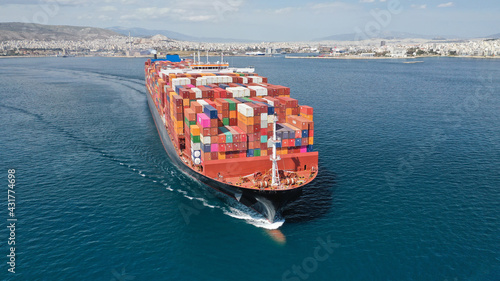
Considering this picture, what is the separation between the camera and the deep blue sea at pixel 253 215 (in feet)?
97.2

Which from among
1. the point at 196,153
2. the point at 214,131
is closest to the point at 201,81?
the point at 196,153

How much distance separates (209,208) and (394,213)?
22118 mm

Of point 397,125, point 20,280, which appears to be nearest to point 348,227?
point 20,280

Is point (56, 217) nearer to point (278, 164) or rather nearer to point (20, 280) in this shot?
point (20, 280)

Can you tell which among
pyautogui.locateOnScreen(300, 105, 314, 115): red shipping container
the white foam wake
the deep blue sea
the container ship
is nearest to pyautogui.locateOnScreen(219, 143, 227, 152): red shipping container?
the container ship

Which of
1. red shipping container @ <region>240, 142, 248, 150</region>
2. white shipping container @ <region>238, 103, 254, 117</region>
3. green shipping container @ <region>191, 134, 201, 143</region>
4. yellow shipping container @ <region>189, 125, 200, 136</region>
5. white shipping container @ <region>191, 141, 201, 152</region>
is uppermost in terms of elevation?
white shipping container @ <region>238, 103, 254, 117</region>

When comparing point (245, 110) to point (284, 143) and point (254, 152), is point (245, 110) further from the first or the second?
point (284, 143)

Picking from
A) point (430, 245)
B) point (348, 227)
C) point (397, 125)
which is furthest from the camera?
point (397, 125)

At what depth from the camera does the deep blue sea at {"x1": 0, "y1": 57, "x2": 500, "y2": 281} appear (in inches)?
1167

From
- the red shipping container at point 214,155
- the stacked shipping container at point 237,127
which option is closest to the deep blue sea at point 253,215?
the red shipping container at point 214,155

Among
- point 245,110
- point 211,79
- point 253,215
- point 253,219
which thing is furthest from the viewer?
point 211,79

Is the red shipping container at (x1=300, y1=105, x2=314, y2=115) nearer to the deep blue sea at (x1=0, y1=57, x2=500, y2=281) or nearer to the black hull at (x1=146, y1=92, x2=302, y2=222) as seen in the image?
the deep blue sea at (x1=0, y1=57, x2=500, y2=281)

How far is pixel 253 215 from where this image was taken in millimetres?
37875

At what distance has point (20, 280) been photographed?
2769 centimetres
